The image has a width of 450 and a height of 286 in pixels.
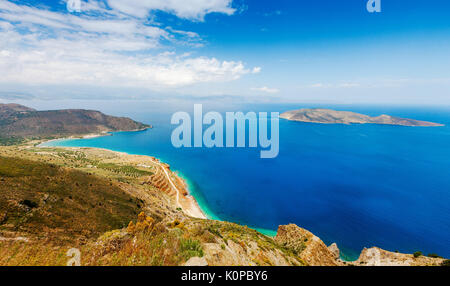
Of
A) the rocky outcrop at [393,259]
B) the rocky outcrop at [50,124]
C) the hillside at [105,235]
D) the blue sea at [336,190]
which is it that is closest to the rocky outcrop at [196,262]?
the hillside at [105,235]

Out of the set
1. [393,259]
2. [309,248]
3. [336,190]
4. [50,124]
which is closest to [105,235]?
[309,248]

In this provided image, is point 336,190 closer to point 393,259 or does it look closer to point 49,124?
point 393,259

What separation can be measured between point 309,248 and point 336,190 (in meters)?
54.1

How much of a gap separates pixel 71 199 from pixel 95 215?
204 inches

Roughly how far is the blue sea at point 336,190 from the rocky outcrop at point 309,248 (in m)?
19.2

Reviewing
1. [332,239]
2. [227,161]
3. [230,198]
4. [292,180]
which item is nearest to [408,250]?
[332,239]

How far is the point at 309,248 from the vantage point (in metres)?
26.1

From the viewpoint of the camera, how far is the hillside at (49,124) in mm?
155625

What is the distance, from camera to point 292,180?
3125 inches

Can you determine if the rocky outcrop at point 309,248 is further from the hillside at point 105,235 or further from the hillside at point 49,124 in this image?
the hillside at point 49,124

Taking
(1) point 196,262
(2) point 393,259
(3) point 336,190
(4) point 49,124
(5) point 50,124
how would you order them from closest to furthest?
(1) point 196,262 → (2) point 393,259 → (3) point 336,190 → (4) point 49,124 → (5) point 50,124

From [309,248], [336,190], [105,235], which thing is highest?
[105,235]
